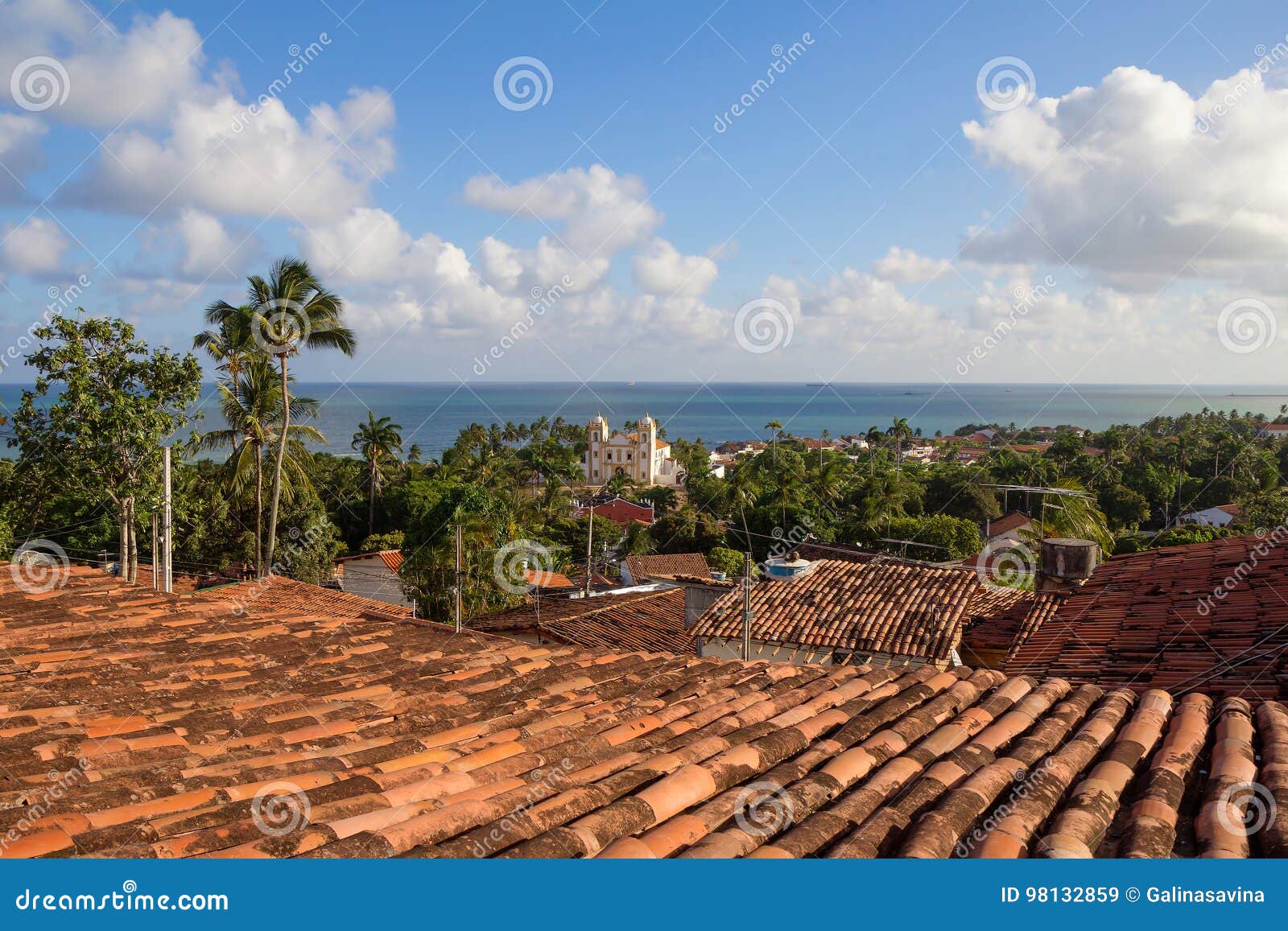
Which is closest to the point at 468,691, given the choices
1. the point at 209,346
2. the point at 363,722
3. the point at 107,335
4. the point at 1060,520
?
the point at 363,722

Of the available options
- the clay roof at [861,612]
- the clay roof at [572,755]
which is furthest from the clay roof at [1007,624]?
the clay roof at [572,755]

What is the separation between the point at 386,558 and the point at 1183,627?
3239cm

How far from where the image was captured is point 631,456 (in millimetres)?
101188

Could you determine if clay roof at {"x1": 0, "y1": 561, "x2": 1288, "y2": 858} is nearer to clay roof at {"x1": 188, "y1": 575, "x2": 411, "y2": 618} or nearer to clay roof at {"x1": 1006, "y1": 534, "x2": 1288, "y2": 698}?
clay roof at {"x1": 1006, "y1": 534, "x2": 1288, "y2": 698}

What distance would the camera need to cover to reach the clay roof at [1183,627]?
827 centimetres

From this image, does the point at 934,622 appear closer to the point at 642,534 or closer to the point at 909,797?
the point at 909,797

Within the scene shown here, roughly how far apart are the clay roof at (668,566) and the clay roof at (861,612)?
21957 millimetres

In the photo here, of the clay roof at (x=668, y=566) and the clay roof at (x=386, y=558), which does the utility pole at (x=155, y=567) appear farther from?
the clay roof at (x=668, y=566)

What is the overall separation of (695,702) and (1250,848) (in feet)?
8.89

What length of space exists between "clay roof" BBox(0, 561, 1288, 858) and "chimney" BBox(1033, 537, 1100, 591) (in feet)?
29.1

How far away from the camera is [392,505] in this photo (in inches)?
1895

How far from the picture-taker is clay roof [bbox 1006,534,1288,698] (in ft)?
27.1

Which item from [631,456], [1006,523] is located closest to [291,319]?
[1006,523]

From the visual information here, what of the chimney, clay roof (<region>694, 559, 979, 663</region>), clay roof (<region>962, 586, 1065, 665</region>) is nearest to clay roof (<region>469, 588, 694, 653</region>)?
clay roof (<region>694, 559, 979, 663</region>)
